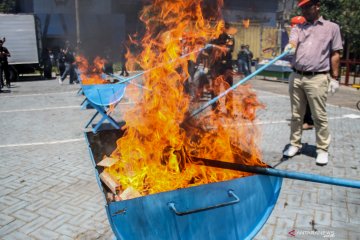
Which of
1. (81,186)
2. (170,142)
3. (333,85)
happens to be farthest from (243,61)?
(170,142)

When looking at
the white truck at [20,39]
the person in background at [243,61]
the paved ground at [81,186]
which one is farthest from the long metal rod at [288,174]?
the white truck at [20,39]

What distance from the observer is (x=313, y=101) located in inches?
182

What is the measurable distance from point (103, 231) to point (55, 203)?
0.92 m

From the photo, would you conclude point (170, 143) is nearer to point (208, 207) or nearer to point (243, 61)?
point (208, 207)

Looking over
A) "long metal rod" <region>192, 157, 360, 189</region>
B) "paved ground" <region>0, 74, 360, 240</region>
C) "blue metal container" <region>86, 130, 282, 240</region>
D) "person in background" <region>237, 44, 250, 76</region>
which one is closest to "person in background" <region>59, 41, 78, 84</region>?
"paved ground" <region>0, 74, 360, 240</region>

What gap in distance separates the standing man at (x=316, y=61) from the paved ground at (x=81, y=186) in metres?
0.78

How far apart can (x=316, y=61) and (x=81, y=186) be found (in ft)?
12.0

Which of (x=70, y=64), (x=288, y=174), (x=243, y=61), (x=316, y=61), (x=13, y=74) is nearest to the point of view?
(x=288, y=174)

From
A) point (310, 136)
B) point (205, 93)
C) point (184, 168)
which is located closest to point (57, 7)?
point (205, 93)

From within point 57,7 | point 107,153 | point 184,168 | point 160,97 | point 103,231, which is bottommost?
point 103,231

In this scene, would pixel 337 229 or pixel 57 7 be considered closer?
pixel 337 229

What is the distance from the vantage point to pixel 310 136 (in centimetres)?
630

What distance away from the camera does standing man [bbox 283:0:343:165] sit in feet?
14.5

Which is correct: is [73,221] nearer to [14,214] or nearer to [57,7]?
[14,214]
